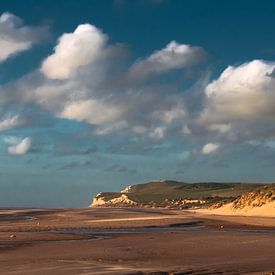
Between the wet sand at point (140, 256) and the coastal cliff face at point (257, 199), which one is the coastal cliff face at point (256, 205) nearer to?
the coastal cliff face at point (257, 199)

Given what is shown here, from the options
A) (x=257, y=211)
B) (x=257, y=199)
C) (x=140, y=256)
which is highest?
(x=257, y=199)

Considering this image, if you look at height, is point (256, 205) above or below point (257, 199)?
below

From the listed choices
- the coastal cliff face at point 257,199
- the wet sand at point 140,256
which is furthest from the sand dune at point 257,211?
the wet sand at point 140,256

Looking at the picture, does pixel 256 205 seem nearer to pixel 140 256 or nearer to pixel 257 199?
pixel 257 199

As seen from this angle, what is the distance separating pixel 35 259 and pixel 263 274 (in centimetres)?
1188

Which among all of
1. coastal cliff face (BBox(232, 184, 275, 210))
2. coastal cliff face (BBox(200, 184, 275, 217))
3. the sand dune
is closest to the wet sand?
the sand dune

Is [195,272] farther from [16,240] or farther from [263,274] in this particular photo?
[16,240]

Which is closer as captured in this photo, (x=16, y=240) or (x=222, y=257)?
(x=222, y=257)

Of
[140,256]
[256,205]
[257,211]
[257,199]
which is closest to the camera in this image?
[140,256]

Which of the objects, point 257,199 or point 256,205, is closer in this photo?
point 256,205

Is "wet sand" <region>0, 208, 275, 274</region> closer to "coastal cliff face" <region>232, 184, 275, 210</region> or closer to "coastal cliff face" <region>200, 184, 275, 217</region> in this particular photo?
"coastal cliff face" <region>200, 184, 275, 217</region>

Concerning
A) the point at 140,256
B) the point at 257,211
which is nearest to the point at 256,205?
the point at 257,211

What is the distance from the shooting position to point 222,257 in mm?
26266

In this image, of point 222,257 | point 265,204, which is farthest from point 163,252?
point 265,204
